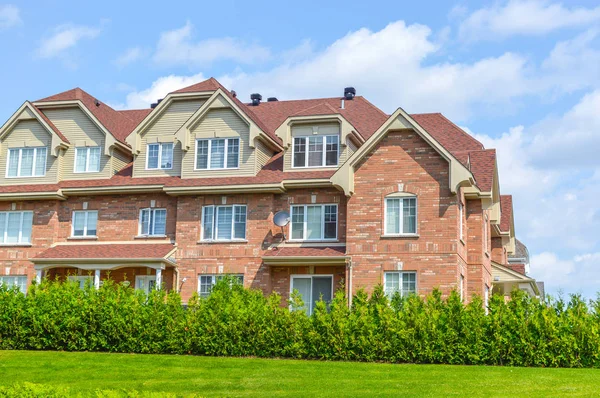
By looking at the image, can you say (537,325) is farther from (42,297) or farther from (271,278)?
(42,297)

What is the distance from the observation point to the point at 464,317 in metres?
21.9

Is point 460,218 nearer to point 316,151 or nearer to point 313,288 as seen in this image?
point 313,288

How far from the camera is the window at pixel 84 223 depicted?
34125mm

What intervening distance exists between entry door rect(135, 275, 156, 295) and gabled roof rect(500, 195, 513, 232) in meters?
17.1

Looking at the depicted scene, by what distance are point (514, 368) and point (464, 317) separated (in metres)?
2.04

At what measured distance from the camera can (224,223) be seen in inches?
1270

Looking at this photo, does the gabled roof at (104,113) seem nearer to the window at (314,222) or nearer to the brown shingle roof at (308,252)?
the window at (314,222)

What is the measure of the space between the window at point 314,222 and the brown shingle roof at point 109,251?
16.5 ft

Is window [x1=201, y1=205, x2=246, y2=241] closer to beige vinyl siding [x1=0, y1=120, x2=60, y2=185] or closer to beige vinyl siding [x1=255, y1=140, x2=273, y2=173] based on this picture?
beige vinyl siding [x1=255, y1=140, x2=273, y2=173]

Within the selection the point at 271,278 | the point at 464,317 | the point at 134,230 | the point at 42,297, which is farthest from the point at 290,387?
the point at 134,230

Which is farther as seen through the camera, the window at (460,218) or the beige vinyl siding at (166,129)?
the beige vinyl siding at (166,129)

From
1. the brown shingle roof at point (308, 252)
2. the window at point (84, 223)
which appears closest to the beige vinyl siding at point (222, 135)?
the brown shingle roof at point (308, 252)

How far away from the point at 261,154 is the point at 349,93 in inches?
252

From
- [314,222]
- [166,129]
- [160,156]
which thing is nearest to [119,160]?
[160,156]
